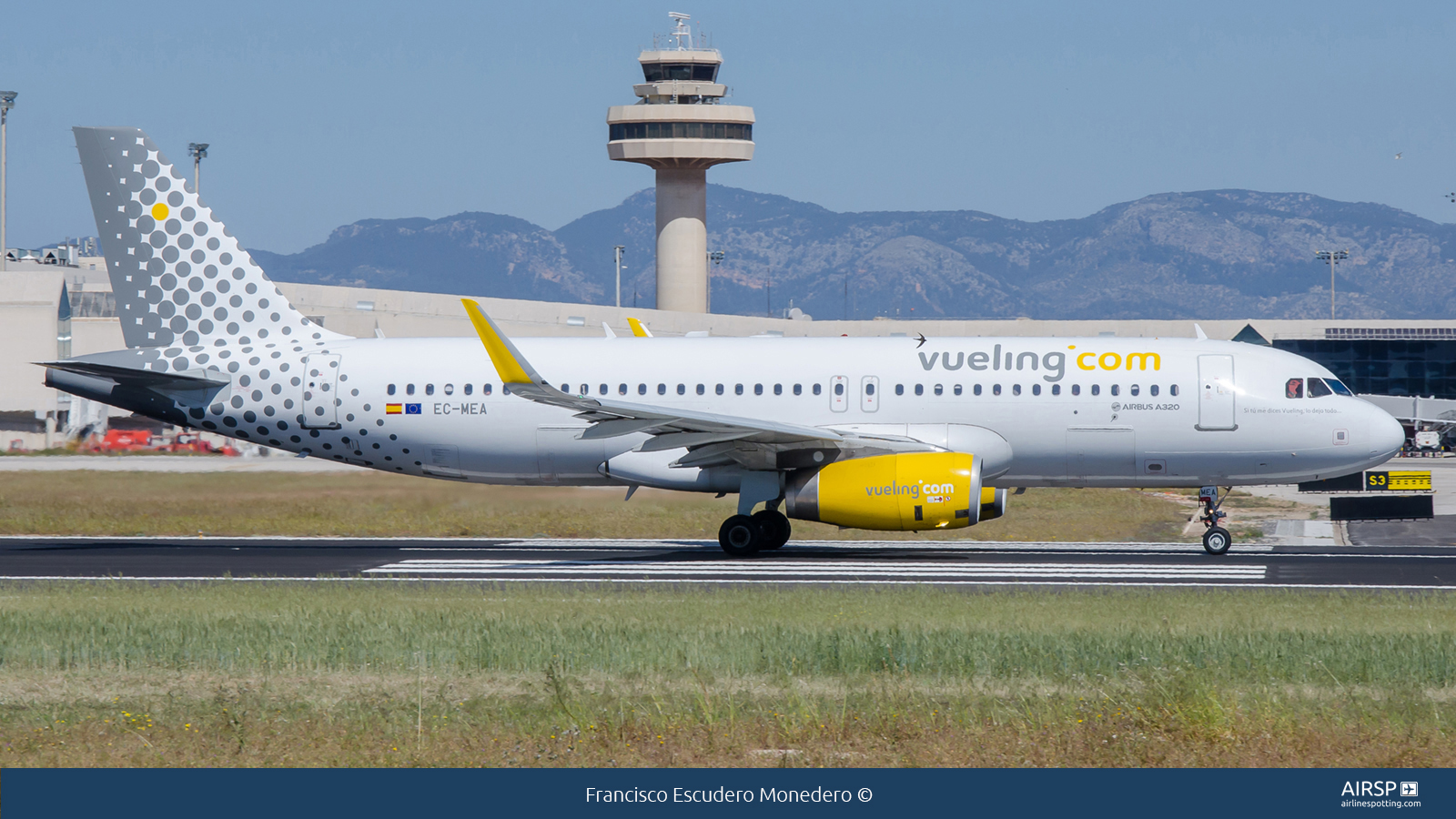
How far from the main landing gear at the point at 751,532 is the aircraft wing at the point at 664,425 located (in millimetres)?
1294

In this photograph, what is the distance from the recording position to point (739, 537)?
26484mm

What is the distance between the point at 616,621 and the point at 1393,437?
15.8m

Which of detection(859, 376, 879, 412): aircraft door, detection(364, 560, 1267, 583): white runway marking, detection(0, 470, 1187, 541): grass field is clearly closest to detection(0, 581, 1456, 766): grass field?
detection(364, 560, 1267, 583): white runway marking

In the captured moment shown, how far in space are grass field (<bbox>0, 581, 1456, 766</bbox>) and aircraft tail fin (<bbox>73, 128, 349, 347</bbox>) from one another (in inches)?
405

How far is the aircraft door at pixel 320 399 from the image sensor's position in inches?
1085

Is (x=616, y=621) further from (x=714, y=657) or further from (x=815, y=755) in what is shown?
(x=815, y=755)

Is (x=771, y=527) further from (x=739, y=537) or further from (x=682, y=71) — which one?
(x=682, y=71)

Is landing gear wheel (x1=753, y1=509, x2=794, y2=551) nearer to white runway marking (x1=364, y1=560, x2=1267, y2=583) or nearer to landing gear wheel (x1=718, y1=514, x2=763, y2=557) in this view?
landing gear wheel (x1=718, y1=514, x2=763, y2=557)

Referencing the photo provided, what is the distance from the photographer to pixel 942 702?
11578mm

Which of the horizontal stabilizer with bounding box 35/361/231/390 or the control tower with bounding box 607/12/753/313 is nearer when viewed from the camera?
the horizontal stabilizer with bounding box 35/361/231/390

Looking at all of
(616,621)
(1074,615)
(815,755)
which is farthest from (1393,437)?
(815,755)

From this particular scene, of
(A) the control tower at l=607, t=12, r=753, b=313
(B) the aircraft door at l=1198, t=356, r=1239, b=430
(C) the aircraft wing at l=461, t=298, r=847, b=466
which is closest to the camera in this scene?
(C) the aircraft wing at l=461, t=298, r=847, b=466

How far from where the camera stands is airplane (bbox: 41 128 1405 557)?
82.6 feet
